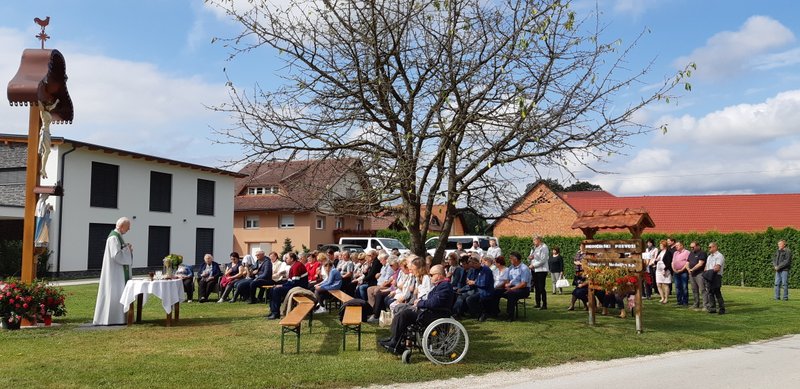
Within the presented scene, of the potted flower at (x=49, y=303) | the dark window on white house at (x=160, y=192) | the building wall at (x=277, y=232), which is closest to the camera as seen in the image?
the potted flower at (x=49, y=303)

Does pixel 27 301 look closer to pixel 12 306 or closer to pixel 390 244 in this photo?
pixel 12 306

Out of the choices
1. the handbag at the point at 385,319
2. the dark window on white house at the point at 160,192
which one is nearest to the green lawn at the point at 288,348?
the handbag at the point at 385,319

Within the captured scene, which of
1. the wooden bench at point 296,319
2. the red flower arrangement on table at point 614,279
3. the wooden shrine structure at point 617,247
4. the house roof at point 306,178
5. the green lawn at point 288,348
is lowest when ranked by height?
the green lawn at point 288,348

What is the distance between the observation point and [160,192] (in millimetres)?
32375

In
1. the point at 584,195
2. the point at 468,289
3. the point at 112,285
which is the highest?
the point at 584,195

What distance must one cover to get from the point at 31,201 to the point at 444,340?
7.92 metres

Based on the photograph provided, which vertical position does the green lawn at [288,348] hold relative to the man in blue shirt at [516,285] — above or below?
below

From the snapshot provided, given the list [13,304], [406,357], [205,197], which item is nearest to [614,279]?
[406,357]

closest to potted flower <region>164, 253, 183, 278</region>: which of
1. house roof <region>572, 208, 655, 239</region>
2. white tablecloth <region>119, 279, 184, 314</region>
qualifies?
white tablecloth <region>119, 279, 184, 314</region>

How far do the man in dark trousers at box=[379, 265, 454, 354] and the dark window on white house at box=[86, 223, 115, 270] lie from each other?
23.2 m

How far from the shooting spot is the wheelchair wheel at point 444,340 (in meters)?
8.32

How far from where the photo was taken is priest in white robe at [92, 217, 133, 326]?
37.2 ft

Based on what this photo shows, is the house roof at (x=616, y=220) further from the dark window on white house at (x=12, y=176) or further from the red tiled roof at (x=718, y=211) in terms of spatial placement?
the red tiled roof at (x=718, y=211)

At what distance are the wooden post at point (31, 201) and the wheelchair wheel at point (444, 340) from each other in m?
7.35
